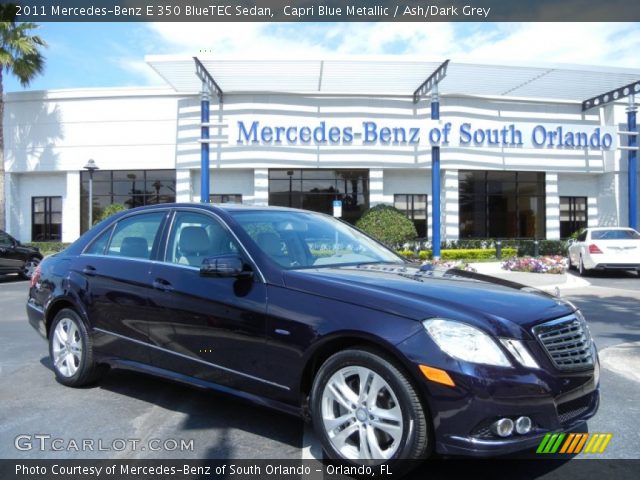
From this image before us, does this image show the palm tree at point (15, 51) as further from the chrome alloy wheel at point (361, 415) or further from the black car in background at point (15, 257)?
the chrome alloy wheel at point (361, 415)

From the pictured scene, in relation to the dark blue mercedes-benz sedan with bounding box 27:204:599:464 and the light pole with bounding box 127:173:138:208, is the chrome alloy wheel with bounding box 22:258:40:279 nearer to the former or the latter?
the light pole with bounding box 127:173:138:208

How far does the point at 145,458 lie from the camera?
340cm

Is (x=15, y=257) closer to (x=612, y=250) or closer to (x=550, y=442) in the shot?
(x=550, y=442)

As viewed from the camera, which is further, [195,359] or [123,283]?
[123,283]

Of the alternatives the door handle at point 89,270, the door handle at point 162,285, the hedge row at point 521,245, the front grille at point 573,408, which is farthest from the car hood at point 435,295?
the hedge row at point 521,245

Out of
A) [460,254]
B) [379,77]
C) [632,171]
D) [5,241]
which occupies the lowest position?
[460,254]

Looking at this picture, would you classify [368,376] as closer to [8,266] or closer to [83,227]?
[8,266]

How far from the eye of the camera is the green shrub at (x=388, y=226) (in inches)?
821

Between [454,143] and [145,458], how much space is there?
824 inches

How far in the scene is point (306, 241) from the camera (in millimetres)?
4086

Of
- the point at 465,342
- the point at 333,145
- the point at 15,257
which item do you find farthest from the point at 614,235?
the point at 15,257

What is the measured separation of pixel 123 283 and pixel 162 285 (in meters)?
0.51

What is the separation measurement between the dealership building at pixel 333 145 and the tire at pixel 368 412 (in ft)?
63.9

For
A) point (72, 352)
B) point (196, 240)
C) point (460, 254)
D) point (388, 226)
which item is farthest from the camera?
point (388, 226)
